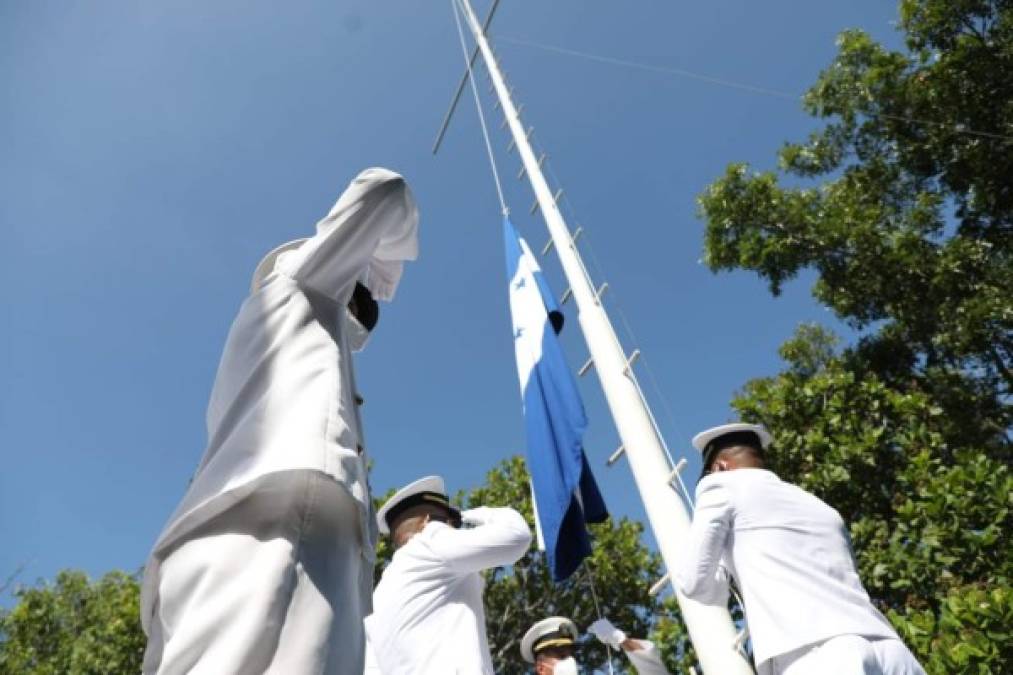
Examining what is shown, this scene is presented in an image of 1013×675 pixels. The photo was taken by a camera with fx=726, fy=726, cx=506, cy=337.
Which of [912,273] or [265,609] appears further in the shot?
[912,273]

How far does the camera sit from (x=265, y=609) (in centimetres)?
118

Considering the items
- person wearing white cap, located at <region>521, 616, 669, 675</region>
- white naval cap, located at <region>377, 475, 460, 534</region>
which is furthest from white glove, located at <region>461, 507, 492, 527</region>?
person wearing white cap, located at <region>521, 616, 669, 675</region>

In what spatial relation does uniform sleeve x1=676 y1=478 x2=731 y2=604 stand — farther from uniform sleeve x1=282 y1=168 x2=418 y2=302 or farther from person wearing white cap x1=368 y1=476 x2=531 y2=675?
uniform sleeve x1=282 y1=168 x2=418 y2=302

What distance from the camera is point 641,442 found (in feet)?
15.1

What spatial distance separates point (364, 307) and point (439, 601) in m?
1.36

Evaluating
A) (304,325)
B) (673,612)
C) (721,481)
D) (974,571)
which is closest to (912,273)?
(974,571)

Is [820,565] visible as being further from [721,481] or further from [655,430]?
[655,430]

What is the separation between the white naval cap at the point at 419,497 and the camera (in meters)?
3.29

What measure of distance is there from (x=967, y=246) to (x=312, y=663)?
8880mm

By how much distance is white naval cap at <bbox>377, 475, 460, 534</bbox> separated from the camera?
10.8ft

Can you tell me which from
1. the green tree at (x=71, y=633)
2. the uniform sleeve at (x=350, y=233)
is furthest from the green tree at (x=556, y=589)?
the uniform sleeve at (x=350, y=233)

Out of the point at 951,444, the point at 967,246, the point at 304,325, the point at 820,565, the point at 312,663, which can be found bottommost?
the point at 312,663

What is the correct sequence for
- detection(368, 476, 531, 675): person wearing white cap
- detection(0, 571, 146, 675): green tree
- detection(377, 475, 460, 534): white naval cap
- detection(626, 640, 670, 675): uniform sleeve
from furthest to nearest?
detection(0, 571, 146, 675): green tree < detection(626, 640, 670, 675): uniform sleeve < detection(377, 475, 460, 534): white naval cap < detection(368, 476, 531, 675): person wearing white cap

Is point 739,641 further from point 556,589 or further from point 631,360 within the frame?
point 556,589
